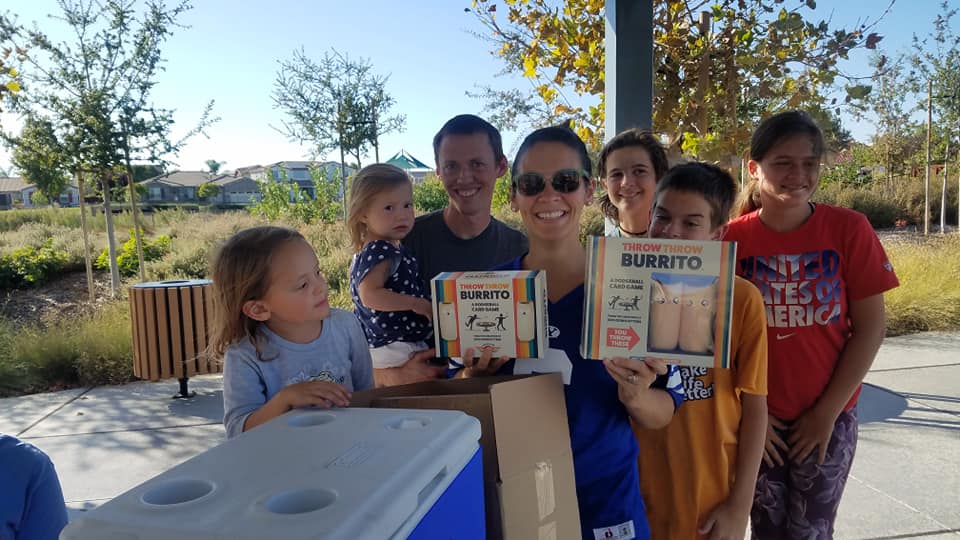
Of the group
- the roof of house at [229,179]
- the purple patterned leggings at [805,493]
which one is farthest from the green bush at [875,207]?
the roof of house at [229,179]

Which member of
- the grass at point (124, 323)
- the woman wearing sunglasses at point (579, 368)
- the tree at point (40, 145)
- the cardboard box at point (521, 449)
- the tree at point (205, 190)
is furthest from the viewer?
the tree at point (205, 190)

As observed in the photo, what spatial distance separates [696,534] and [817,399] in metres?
0.64

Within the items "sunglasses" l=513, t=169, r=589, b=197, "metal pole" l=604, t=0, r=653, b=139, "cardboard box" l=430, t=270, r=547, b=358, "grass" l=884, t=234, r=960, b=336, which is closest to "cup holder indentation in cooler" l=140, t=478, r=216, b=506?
"cardboard box" l=430, t=270, r=547, b=358

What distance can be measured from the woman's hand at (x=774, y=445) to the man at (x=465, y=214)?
4.00ft

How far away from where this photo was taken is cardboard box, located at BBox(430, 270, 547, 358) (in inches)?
53.7

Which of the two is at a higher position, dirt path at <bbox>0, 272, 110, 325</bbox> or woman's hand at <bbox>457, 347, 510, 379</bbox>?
woman's hand at <bbox>457, 347, 510, 379</bbox>

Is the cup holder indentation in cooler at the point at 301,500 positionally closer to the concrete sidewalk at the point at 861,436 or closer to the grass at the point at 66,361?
the concrete sidewalk at the point at 861,436

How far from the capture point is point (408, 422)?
1117 mm

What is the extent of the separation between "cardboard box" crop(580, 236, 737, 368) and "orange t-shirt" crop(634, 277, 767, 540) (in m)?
0.52

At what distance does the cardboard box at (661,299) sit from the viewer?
1288 mm

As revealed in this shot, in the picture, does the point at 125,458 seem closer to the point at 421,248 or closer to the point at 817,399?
the point at 421,248

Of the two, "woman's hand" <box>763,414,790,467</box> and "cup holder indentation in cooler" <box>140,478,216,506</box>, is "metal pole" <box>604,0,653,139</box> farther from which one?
"cup holder indentation in cooler" <box>140,478,216,506</box>

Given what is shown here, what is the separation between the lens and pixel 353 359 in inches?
73.6

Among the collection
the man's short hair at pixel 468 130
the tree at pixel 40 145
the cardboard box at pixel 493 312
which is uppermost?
the tree at pixel 40 145
